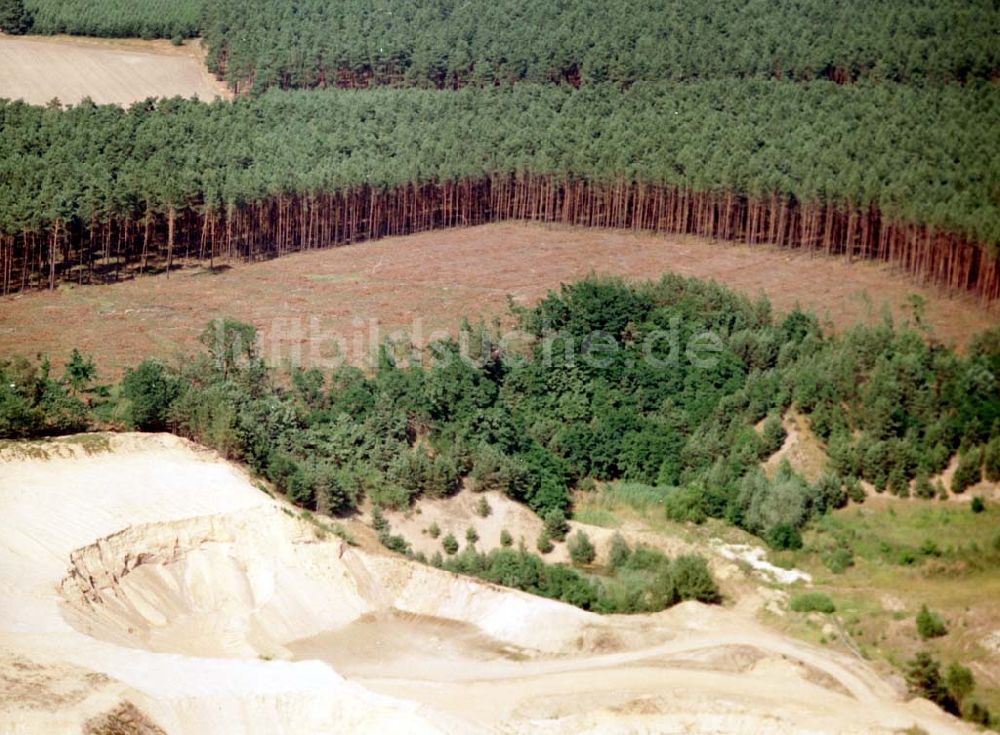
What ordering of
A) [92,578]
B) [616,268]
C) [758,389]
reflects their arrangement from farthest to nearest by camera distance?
[616,268] < [758,389] < [92,578]

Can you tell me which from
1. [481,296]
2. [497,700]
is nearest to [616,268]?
[481,296]

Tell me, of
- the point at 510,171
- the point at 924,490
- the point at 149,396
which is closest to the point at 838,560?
the point at 924,490

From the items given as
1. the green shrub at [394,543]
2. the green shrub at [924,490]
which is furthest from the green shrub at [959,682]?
the green shrub at [394,543]

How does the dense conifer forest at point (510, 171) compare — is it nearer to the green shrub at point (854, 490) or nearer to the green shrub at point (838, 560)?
the green shrub at point (854, 490)

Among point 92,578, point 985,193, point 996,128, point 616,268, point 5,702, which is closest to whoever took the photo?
point 5,702

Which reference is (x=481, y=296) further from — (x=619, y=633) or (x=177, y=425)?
(x=619, y=633)
